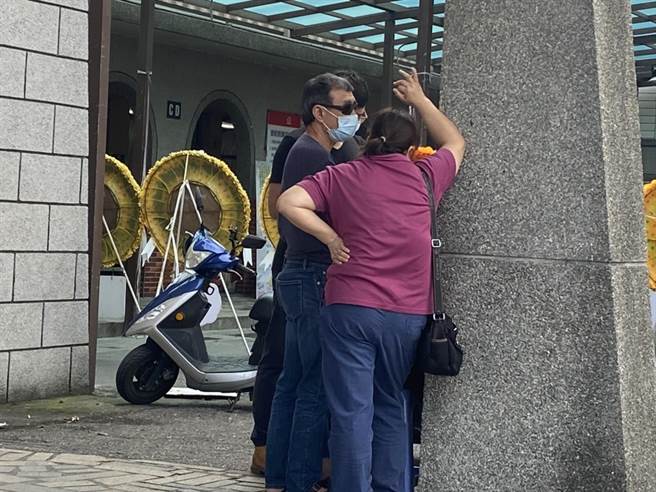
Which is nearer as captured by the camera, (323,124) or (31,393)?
(323,124)

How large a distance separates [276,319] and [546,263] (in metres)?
1.65

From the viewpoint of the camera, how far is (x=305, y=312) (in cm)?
527

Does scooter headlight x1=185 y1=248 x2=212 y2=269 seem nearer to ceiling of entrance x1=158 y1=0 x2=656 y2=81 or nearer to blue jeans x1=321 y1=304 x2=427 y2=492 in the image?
blue jeans x1=321 y1=304 x2=427 y2=492

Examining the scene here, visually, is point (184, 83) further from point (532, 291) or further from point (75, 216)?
point (532, 291)

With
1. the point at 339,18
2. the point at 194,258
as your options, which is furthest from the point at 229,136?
the point at 194,258

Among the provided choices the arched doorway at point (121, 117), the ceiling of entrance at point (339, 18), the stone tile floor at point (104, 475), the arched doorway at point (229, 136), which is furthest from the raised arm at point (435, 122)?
the arched doorway at point (229, 136)

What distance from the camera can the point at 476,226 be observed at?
4.90 m

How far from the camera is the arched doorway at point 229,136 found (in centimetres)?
1916

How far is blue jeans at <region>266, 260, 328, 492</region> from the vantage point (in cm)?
529

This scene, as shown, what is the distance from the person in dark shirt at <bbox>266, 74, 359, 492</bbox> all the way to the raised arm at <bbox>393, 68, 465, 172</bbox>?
60 cm

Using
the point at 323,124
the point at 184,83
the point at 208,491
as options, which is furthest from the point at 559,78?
the point at 184,83

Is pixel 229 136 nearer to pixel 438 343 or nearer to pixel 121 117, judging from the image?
pixel 121 117

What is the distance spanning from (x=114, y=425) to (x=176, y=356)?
87cm

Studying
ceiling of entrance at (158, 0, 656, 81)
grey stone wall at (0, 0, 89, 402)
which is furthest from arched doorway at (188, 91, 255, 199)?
grey stone wall at (0, 0, 89, 402)
